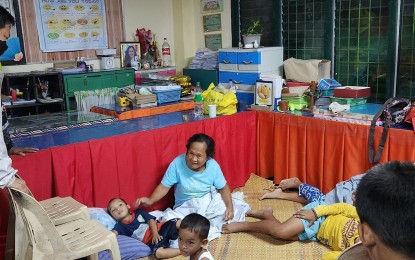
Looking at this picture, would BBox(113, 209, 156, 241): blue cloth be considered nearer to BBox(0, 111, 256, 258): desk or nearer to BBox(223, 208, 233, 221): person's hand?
BBox(0, 111, 256, 258): desk

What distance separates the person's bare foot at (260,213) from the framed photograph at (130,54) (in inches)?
114

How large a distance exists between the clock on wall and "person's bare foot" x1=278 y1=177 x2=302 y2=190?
9.00ft

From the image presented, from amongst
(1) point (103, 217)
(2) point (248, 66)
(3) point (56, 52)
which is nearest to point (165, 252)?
(1) point (103, 217)

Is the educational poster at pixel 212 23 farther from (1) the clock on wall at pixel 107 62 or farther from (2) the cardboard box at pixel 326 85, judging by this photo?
(2) the cardboard box at pixel 326 85

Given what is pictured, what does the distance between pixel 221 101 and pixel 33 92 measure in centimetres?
225

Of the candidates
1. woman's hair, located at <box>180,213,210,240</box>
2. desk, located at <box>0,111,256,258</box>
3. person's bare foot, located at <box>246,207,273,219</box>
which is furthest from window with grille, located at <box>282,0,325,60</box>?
woman's hair, located at <box>180,213,210,240</box>

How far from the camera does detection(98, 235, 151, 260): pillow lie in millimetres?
2471

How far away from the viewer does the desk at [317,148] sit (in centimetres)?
285

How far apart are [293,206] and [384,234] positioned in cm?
243

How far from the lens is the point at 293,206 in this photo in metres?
3.23

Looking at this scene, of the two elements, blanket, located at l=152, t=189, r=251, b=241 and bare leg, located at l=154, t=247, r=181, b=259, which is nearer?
bare leg, located at l=154, t=247, r=181, b=259

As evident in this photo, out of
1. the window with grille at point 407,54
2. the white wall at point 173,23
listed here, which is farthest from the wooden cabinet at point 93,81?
the window with grille at point 407,54

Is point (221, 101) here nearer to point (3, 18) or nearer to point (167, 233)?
point (167, 233)

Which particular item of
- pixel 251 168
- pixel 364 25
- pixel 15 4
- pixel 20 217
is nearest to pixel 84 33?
pixel 15 4
